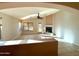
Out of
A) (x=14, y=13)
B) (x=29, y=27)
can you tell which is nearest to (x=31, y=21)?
(x=29, y=27)

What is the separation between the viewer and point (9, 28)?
11.1 feet

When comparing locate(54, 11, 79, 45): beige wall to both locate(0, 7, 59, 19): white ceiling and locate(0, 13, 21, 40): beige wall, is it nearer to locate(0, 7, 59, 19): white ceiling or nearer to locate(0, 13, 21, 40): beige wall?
locate(0, 7, 59, 19): white ceiling

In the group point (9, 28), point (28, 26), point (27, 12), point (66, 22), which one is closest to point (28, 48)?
point (28, 26)

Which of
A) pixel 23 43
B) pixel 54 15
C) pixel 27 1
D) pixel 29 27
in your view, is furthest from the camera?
pixel 54 15

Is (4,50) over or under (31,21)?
under

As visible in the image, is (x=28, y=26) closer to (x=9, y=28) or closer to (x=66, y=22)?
(x=9, y=28)

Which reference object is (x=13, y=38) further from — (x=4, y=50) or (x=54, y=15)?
(x=54, y=15)

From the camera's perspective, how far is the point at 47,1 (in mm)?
2752

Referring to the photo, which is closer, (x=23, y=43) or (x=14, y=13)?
(x=23, y=43)

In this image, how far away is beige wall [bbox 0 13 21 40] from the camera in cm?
312

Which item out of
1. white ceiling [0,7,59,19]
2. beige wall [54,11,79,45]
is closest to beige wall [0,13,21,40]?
white ceiling [0,7,59,19]

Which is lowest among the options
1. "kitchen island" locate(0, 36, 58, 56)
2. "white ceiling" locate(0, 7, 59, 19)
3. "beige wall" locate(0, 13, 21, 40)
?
"kitchen island" locate(0, 36, 58, 56)

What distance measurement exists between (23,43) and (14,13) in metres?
0.81

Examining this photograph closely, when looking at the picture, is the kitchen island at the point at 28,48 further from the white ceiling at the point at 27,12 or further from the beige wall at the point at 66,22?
the beige wall at the point at 66,22
